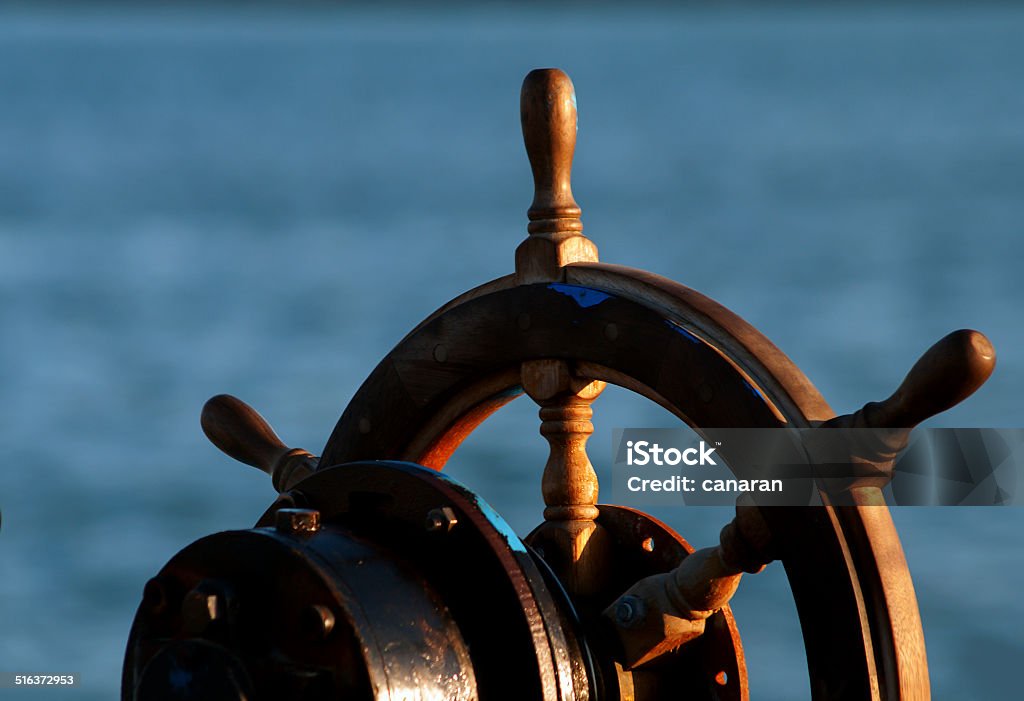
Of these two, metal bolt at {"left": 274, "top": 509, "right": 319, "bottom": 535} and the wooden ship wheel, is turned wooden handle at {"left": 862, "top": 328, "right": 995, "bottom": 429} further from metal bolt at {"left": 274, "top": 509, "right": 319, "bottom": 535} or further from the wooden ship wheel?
metal bolt at {"left": 274, "top": 509, "right": 319, "bottom": 535}

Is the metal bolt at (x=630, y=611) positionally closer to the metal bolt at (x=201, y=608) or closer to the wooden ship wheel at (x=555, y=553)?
the wooden ship wheel at (x=555, y=553)

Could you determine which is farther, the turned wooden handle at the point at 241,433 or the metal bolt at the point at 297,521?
the turned wooden handle at the point at 241,433

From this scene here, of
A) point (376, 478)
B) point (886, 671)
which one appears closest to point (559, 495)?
point (376, 478)

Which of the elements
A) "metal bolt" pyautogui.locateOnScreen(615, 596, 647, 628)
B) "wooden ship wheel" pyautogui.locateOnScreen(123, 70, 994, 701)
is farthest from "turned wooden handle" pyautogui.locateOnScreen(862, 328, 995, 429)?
"metal bolt" pyautogui.locateOnScreen(615, 596, 647, 628)

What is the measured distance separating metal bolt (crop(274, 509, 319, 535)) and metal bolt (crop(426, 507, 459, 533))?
0.09 meters

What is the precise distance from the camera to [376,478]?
54.9 inches

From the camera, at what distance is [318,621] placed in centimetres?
122

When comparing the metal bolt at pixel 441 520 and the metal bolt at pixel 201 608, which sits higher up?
the metal bolt at pixel 441 520

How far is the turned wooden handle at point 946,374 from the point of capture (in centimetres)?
123

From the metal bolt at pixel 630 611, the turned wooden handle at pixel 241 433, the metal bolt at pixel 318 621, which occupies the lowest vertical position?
the metal bolt at pixel 318 621

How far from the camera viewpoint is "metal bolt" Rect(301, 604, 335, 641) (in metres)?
1.22

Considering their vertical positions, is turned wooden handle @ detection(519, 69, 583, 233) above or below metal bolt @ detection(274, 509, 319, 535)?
above

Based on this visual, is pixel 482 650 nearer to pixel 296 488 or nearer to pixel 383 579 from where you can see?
pixel 383 579

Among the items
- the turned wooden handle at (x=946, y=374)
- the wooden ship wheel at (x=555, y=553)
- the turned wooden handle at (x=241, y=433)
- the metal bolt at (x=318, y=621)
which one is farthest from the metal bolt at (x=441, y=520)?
the turned wooden handle at (x=241, y=433)
